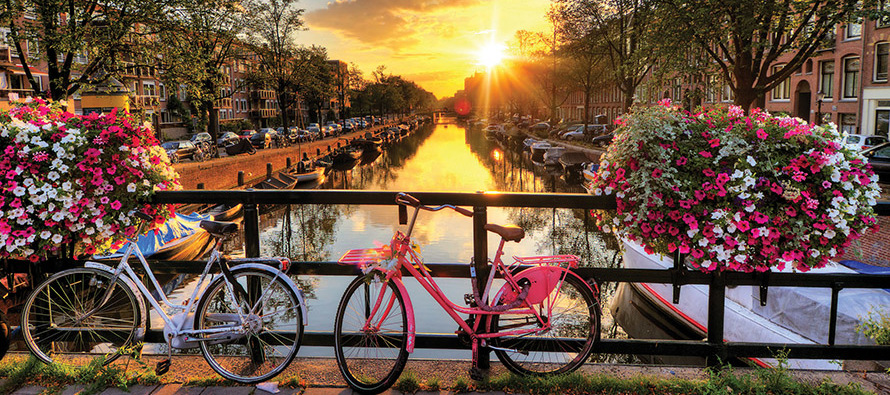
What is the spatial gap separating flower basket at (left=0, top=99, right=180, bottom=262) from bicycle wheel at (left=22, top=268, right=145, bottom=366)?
10.4 inches

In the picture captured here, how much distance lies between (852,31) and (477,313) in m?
37.5

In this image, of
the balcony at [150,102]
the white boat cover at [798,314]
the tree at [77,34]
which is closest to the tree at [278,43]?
the balcony at [150,102]

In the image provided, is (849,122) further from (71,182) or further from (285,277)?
(71,182)

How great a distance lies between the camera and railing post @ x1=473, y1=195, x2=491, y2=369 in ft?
11.6

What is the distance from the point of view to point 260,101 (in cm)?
8281

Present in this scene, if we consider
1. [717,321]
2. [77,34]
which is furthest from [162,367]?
[77,34]

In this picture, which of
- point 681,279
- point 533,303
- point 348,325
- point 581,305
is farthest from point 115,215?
point 681,279

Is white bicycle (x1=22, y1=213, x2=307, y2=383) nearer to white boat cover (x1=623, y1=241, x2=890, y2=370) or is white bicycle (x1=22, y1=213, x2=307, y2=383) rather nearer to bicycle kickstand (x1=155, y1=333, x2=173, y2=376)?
bicycle kickstand (x1=155, y1=333, x2=173, y2=376)

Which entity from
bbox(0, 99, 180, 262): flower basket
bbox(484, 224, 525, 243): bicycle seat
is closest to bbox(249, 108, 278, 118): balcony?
bbox(0, 99, 180, 262): flower basket

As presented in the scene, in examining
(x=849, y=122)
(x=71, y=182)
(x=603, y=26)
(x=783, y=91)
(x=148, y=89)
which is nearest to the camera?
(x=71, y=182)

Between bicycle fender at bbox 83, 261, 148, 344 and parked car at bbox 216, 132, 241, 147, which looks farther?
parked car at bbox 216, 132, 241, 147

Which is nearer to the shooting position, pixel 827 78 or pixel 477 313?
pixel 477 313

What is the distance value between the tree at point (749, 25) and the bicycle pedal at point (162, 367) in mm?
16221

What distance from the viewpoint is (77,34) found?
1638 centimetres
